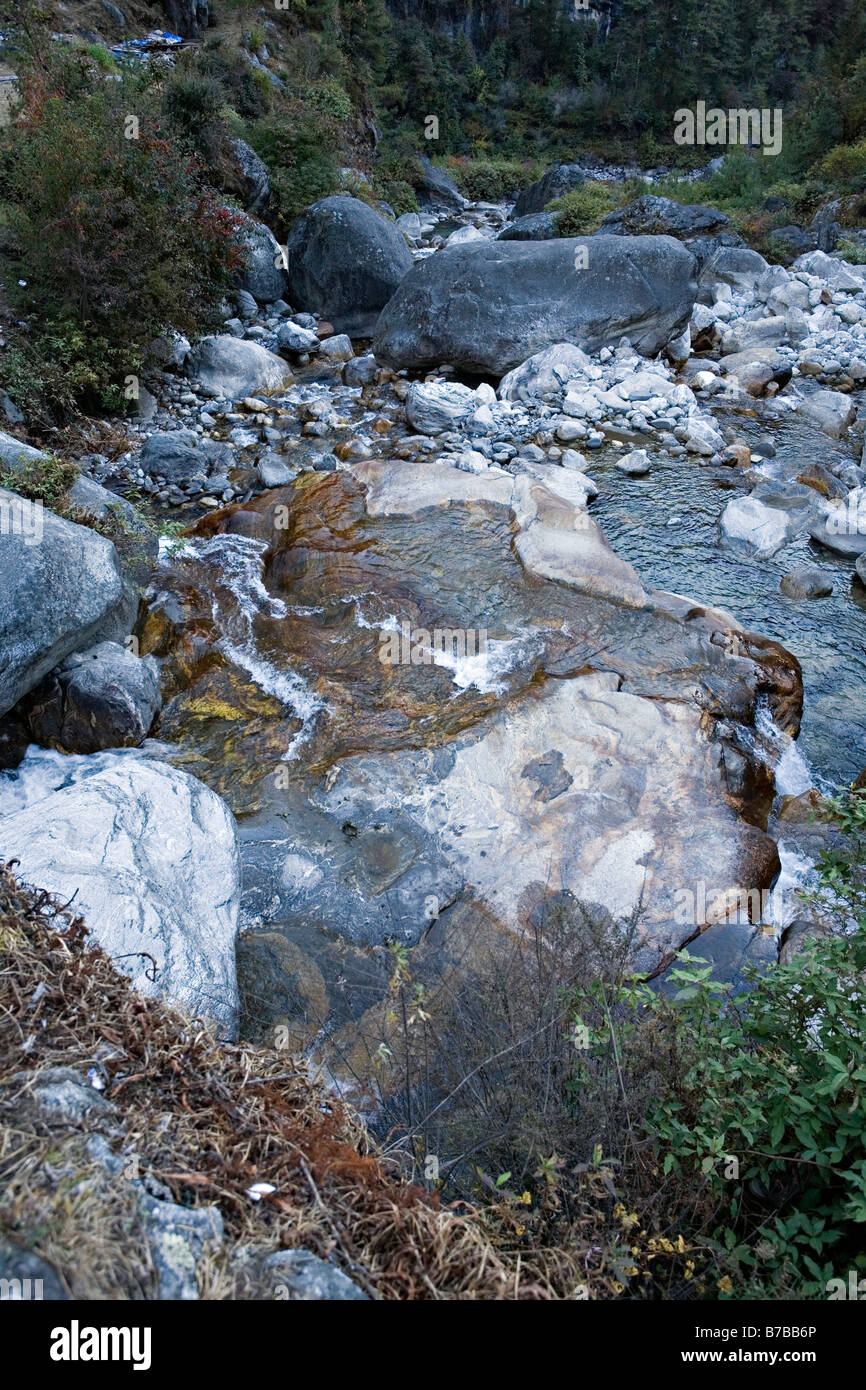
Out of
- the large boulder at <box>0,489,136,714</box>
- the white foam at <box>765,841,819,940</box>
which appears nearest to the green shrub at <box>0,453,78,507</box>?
the large boulder at <box>0,489,136,714</box>

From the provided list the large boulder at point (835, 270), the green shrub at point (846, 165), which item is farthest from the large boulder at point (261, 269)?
the green shrub at point (846, 165)

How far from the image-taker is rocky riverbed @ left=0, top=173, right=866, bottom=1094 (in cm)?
467

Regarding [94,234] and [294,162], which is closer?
[94,234]

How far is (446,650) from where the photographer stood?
6895mm

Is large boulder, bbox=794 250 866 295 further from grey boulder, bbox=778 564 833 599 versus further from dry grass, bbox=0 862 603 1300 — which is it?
dry grass, bbox=0 862 603 1300

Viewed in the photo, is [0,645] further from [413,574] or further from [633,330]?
[633,330]

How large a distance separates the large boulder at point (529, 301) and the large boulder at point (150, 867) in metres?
9.77

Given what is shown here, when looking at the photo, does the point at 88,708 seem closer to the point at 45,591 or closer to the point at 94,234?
the point at 45,591

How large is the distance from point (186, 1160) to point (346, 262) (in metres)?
15.5

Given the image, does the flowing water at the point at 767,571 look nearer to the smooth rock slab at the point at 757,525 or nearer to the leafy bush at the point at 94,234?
the smooth rock slab at the point at 757,525

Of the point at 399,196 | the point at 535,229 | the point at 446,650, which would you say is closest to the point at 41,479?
the point at 446,650

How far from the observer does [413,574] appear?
7.84 meters

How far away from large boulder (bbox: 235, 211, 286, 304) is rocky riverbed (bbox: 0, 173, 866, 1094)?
9.60 feet
